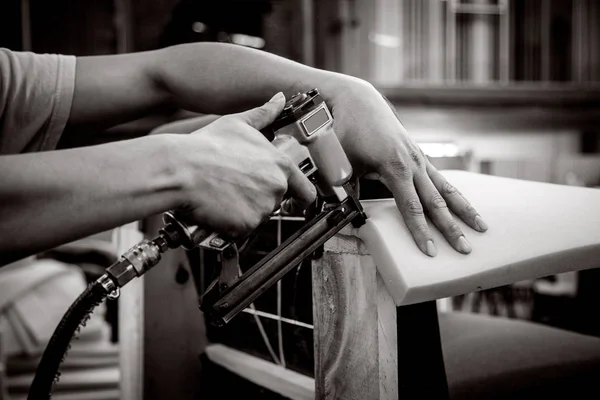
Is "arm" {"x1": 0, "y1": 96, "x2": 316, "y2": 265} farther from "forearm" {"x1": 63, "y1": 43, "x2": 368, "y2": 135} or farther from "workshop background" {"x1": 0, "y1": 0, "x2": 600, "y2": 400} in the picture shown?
"workshop background" {"x1": 0, "y1": 0, "x2": 600, "y2": 400}

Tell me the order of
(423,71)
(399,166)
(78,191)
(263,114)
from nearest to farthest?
(78,191), (263,114), (399,166), (423,71)

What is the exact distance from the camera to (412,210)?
662 millimetres

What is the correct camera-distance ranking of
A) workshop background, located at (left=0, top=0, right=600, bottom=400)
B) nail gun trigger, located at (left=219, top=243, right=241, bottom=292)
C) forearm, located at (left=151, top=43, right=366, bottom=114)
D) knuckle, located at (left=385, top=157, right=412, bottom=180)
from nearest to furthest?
nail gun trigger, located at (left=219, top=243, right=241, bottom=292)
knuckle, located at (left=385, top=157, right=412, bottom=180)
forearm, located at (left=151, top=43, right=366, bottom=114)
workshop background, located at (left=0, top=0, right=600, bottom=400)

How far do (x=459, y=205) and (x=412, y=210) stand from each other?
8 centimetres

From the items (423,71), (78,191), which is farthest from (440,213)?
(423,71)

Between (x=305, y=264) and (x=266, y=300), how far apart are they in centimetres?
11

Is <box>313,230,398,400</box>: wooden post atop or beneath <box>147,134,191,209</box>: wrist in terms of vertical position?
beneath

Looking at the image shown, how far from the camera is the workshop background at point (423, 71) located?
6.50 ft

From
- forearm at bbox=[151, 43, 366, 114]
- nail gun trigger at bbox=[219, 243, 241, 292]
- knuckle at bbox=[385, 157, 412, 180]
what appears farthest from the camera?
forearm at bbox=[151, 43, 366, 114]

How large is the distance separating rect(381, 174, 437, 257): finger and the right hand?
160mm

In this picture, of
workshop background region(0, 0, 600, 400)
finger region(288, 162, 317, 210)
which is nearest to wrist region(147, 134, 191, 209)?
finger region(288, 162, 317, 210)

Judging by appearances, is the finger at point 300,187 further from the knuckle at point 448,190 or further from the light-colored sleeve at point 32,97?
the light-colored sleeve at point 32,97

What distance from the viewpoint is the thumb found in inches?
22.1

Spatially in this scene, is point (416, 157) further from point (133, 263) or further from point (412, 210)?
point (133, 263)
